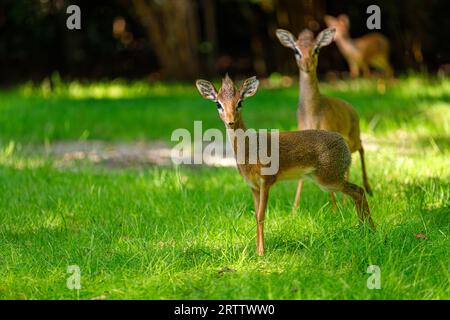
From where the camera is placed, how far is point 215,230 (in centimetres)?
518

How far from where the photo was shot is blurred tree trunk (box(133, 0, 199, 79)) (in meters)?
13.2

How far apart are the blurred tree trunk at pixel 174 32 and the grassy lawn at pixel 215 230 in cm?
470

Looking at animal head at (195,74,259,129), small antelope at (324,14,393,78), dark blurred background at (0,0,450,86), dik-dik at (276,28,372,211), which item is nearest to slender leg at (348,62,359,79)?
small antelope at (324,14,393,78)

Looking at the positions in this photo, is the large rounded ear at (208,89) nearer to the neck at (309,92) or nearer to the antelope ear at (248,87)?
the antelope ear at (248,87)

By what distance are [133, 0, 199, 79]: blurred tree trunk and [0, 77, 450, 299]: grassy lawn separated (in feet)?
15.4

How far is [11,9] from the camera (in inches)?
570

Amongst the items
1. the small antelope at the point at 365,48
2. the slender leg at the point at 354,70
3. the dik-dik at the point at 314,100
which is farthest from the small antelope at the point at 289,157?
the slender leg at the point at 354,70

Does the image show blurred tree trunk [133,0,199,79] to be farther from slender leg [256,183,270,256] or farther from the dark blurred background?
slender leg [256,183,270,256]

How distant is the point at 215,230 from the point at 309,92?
4.48 feet

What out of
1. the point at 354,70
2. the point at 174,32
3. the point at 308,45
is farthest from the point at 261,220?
the point at 354,70

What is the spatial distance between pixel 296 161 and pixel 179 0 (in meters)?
8.69

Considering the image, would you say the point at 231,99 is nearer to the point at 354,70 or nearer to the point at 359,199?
the point at 359,199
